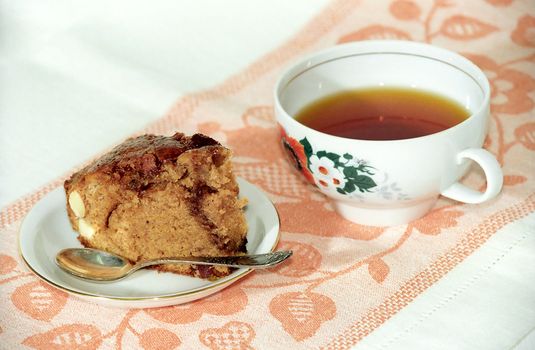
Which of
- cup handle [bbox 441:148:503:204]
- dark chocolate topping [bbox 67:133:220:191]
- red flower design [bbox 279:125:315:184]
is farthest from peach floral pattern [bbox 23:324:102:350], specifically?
cup handle [bbox 441:148:503:204]

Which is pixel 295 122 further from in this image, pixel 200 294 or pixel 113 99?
pixel 113 99

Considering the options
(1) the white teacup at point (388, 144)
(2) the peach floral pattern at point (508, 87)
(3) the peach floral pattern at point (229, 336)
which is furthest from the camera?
(2) the peach floral pattern at point (508, 87)

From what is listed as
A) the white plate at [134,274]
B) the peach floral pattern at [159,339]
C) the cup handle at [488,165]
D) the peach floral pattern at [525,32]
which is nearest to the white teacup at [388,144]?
the cup handle at [488,165]

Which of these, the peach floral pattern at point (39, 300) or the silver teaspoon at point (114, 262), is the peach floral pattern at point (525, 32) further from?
the peach floral pattern at point (39, 300)

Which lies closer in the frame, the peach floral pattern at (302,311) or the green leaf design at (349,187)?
the peach floral pattern at (302,311)

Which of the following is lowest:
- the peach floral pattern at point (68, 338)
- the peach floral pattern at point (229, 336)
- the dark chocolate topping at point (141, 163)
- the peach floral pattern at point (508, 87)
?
the peach floral pattern at point (508, 87)

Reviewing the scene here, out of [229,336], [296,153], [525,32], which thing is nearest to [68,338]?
[229,336]

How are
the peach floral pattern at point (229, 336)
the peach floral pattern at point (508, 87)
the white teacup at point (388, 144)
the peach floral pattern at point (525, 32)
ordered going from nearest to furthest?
the peach floral pattern at point (229, 336) → the white teacup at point (388, 144) → the peach floral pattern at point (508, 87) → the peach floral pattern at point (525, 32)
